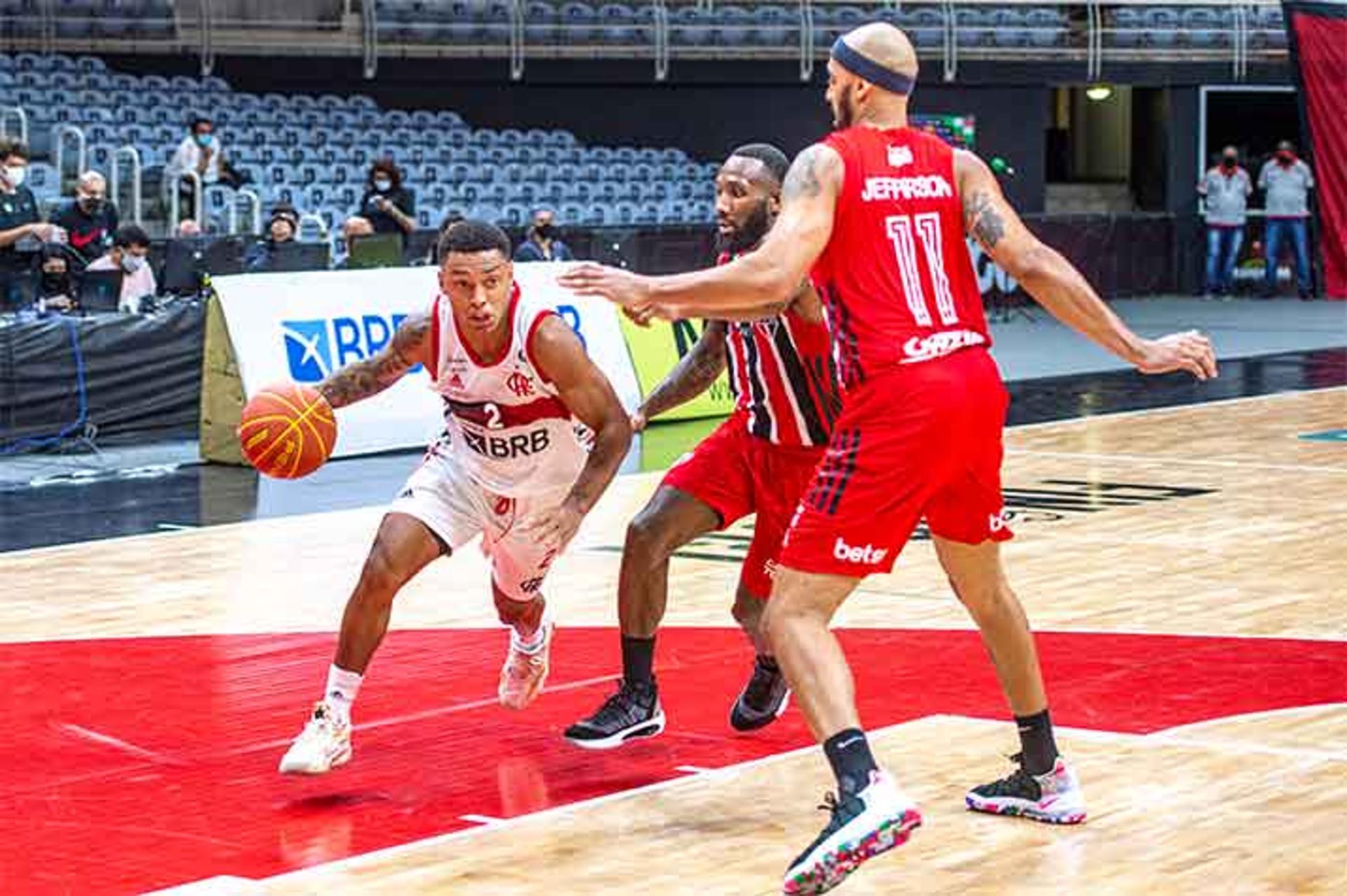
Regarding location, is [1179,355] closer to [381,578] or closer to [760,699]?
[760,699]

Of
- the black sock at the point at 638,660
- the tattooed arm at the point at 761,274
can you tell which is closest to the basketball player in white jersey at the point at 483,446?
the black sock at the point at 638,660

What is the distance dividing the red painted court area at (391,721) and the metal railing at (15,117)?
45.7ft

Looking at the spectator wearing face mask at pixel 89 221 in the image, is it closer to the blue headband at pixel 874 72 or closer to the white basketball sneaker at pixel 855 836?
the blue headband at pixel 874 72

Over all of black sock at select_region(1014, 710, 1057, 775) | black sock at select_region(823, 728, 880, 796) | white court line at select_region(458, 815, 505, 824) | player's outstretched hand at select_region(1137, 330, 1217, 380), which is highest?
player's outstretched hand at select_region(1137, 330, 1217, 380)

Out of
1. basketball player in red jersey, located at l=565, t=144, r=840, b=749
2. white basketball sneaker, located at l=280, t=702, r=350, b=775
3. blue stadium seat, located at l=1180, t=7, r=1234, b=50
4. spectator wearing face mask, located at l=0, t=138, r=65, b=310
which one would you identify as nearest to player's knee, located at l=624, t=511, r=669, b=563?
basketball player in red jersey, located at l=565, t=144, r=840, b=749

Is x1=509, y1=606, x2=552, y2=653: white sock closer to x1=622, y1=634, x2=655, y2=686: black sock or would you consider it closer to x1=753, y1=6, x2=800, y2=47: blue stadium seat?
x1=622, y1=634, x2=655, y2=686: black sock

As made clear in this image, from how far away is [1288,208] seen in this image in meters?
30.8

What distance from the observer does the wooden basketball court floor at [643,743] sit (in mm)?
5965

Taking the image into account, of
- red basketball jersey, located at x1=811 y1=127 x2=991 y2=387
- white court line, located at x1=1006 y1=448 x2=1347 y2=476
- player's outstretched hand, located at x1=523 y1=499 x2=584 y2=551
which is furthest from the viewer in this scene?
white court line, located at x1=1006 y1=448 x2=1347 y2=476

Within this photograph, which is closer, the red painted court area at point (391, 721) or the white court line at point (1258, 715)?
the red painted court area at point (391, 721)

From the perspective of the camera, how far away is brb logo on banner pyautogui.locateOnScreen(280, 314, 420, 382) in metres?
15.4

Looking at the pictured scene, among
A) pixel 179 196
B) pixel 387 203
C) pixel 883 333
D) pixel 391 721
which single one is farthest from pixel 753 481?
pixel 179 196

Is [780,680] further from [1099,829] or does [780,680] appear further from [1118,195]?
[1118,195]

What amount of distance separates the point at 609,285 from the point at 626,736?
235cm
